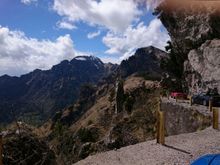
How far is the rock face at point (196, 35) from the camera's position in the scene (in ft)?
114

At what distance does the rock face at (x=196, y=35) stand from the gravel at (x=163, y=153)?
20.2m

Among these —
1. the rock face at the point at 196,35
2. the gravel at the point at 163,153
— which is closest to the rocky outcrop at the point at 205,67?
the rock face at the point at 196,35

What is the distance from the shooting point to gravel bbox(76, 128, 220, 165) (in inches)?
435

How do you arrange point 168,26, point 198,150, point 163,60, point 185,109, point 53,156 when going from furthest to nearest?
point 163,60
point 168,26
point 185,109
point 53,156
point 198,150

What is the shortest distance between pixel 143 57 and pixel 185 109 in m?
177

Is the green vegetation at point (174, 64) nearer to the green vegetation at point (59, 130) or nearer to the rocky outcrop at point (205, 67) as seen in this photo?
the rocky outcrop at point (205, 67)

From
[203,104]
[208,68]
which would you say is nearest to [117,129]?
[203,104]

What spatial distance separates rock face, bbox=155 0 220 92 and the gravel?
2020 cm

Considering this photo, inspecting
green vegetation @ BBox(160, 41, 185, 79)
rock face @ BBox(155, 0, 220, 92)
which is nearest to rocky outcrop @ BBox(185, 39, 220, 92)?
rock face @ BBox(155, 0, 220, 92)

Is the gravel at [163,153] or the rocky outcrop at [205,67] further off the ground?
the rocky outcrop at [205,67]

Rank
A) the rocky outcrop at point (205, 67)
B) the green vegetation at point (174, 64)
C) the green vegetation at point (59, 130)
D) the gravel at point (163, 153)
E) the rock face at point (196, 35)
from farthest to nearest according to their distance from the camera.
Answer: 1. the green vegetation at point (174, 64)
2. the rock face at point (196, 35)
3. the rocky outcrop at point (205, 67)
4. the green vegetation at point (59, 130)
5. the gravel at point (163, 153)

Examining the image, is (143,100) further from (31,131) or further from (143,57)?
(143,57)

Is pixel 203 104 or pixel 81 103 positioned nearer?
pixel 203 104

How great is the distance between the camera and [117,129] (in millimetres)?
26766
